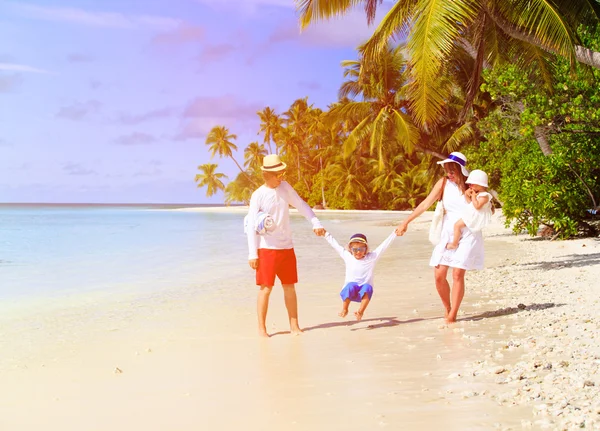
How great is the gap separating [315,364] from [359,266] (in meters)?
1.60

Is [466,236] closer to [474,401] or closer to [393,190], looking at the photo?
[474,401]

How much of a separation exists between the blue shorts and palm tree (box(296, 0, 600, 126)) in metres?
4.22

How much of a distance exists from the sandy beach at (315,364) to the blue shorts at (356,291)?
0.33 meters

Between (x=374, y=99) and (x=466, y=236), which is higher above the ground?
(x=374, y=99)

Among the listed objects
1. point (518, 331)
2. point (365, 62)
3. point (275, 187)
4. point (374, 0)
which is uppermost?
point (374, 0)

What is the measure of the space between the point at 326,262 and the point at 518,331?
8722 millimetres

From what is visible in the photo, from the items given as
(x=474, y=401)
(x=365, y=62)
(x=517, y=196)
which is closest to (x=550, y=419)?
(x=474, y=401)

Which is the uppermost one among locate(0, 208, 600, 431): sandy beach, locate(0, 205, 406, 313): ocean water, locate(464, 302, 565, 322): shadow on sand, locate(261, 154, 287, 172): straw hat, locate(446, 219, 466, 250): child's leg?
locate(261, 154, 287, 172): straw hat

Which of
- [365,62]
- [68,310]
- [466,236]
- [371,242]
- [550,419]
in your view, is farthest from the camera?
[371,242]

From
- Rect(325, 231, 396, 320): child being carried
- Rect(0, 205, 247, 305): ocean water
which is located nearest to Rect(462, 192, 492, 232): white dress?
Rect(325, 231, 396, 320): child being carried

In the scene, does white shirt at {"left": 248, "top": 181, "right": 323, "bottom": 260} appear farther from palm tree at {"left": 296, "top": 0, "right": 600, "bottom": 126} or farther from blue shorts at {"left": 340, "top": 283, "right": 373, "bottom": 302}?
palm tree at {"left": 296, "top": 0, "right": 600, "bottom": 126}

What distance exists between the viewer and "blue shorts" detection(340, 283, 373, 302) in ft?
21.7

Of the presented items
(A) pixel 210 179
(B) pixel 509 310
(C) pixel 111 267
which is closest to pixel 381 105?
(C) pixel 111 267

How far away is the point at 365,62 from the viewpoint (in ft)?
37.7
